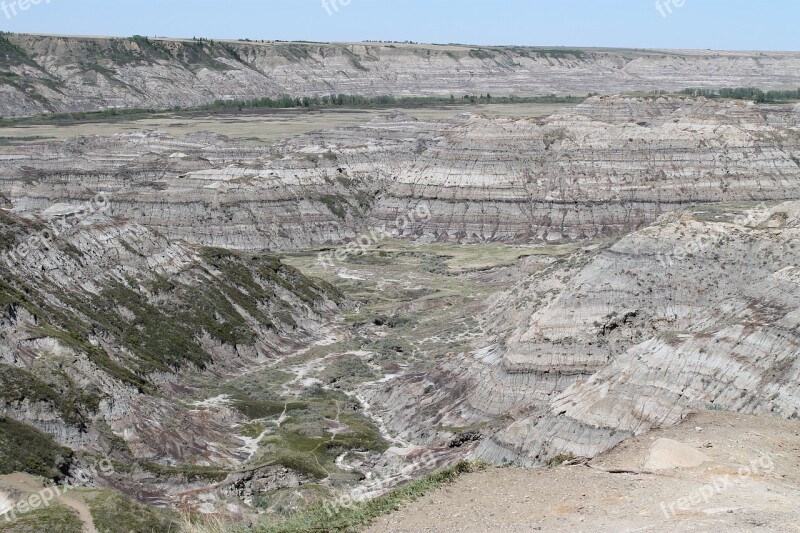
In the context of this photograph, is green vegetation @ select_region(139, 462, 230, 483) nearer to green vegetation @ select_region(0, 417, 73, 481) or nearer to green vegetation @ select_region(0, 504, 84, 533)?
green vegetation @ select_region(0, 417, 73, 481)

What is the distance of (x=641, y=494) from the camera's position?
22.7 metres

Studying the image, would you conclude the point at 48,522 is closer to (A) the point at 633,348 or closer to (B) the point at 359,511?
(B) the point at 359,511

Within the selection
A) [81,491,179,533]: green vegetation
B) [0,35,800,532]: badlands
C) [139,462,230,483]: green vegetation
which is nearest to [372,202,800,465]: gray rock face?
[0,35,800,532]: badlands

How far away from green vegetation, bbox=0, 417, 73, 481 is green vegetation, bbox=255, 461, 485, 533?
61.7 ft

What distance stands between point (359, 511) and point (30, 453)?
2372 centimetres

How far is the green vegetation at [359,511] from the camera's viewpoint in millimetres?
22078

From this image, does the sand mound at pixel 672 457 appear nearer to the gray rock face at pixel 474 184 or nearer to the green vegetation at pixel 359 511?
the green vegetation at pixel 359 511

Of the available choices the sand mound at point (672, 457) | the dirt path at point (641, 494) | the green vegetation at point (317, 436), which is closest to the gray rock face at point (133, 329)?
the green vegetation at point (317, 436)

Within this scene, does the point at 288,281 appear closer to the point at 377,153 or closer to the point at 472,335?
the point at 472,335

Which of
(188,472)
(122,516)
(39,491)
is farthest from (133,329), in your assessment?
(122,516)

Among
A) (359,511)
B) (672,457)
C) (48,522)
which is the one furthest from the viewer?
(48,522)

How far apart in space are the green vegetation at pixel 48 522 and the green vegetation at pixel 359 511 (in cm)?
1053

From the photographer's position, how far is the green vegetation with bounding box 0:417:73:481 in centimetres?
3966

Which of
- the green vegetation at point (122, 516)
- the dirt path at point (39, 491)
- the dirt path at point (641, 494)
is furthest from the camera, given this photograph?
the green vegetation at point (122, 516)
